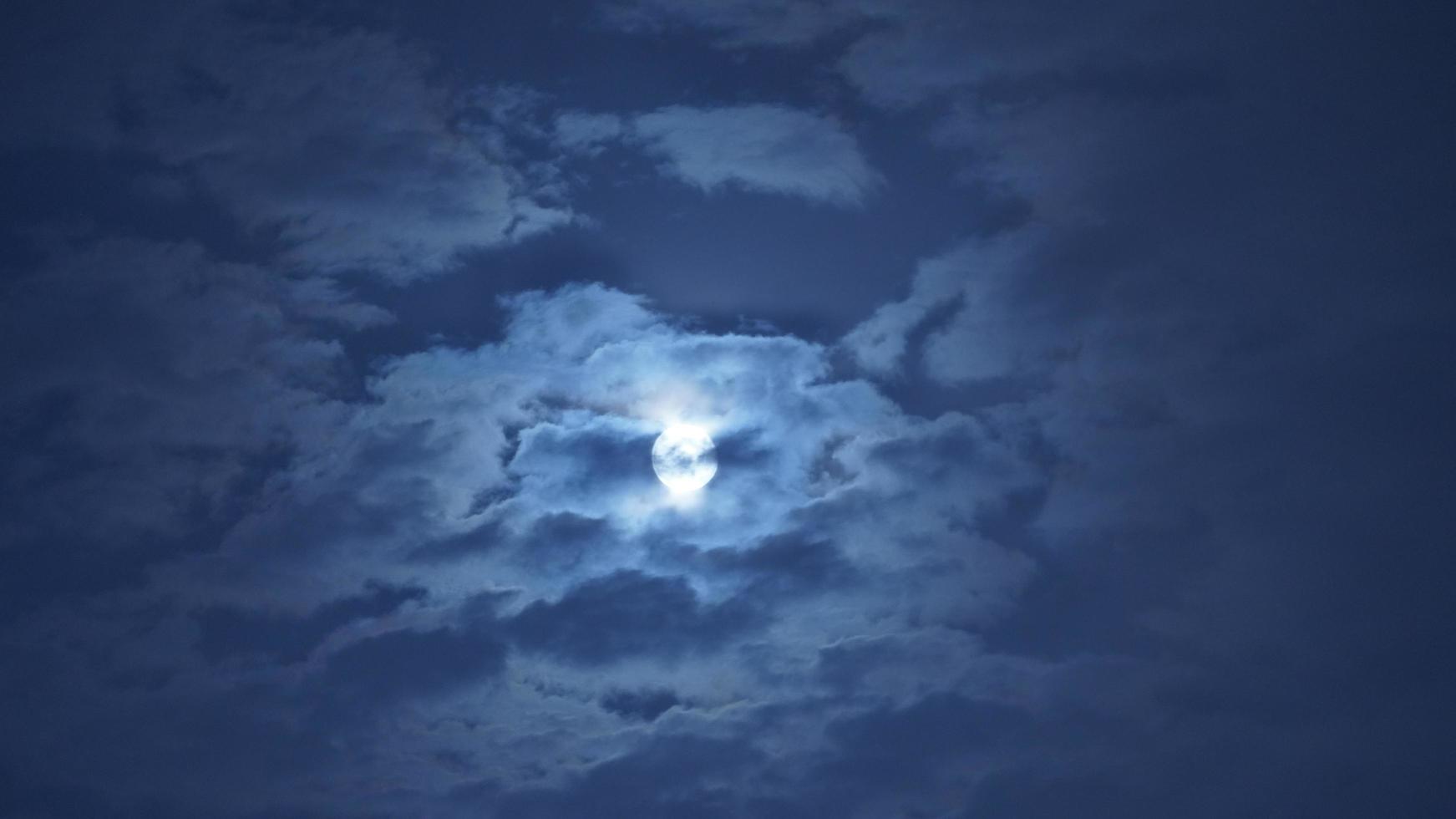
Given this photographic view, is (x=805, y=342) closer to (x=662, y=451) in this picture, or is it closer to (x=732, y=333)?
(x=732, y=333)

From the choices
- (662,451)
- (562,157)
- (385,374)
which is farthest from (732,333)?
(385,374)

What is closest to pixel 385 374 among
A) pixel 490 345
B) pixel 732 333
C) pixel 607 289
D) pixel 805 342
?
pixel 490 345

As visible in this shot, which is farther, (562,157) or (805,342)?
(805,342)

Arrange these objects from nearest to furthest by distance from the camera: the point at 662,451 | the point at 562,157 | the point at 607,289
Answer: the point at 562,157
the point at 607,289
the point at 662,451

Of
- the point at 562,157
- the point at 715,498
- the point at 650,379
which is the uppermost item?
the point at 562,157

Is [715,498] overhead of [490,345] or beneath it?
beneath

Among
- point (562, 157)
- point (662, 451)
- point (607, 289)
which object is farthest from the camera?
point (662, 451)
